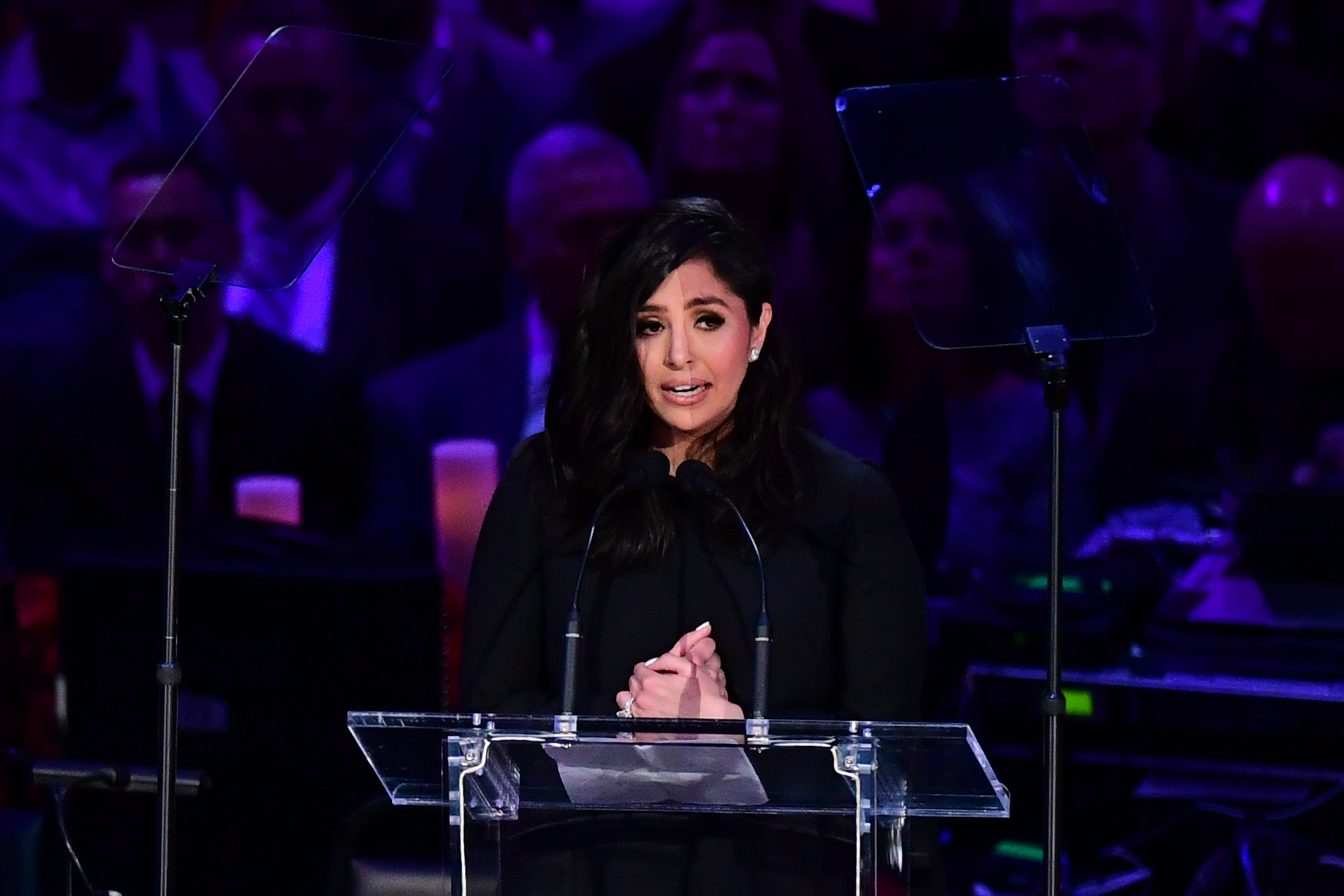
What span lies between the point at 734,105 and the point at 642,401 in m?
1.84

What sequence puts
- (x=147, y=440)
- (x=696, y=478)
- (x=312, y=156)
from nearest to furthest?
(x=696, y=478) → (x=312, y=156) → (x=147, y=440)

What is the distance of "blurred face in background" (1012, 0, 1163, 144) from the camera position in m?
4.20

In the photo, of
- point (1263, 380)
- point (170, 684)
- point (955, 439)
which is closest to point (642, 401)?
point (170, 684)

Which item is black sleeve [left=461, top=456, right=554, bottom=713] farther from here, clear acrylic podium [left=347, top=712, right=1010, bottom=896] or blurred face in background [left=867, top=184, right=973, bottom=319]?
blurred face in background [left=867, top=184, right=973, bottom=319]

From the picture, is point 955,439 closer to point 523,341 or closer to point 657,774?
point 523,341

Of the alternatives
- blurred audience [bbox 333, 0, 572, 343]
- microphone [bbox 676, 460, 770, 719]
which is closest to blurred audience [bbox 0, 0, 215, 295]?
blurred audience [bbox 333, 0, 572, 343]

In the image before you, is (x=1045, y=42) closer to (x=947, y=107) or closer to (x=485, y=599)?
(x=947, y=107)

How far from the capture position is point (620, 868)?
203 centimetres

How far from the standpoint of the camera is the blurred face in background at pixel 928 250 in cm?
282

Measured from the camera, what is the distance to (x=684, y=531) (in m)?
2.68

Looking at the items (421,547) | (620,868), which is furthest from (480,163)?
(620,868)

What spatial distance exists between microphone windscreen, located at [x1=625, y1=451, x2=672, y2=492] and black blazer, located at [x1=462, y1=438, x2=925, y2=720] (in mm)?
328

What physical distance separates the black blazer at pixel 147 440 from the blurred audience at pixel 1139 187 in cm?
191

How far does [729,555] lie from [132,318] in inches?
100
